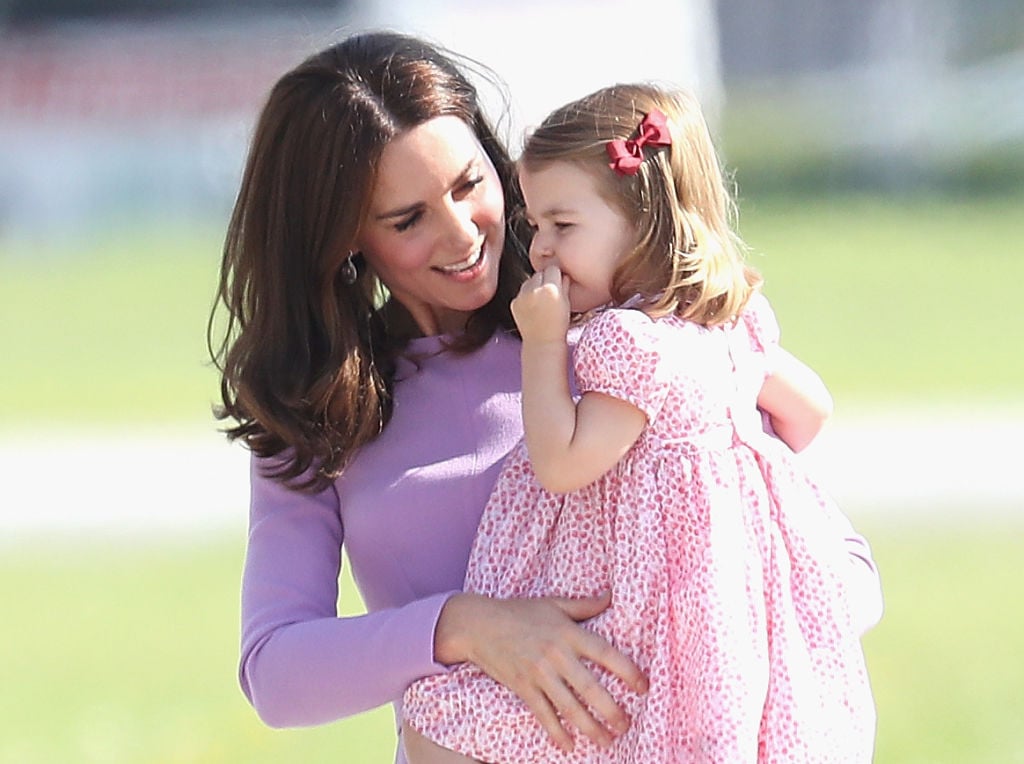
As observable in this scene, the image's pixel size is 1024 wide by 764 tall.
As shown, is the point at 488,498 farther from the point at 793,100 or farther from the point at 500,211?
the point at 793,100

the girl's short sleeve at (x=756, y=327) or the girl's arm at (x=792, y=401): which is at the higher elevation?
the girl's short sleeve at (x=756, y=327)

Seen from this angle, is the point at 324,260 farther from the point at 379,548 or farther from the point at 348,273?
the point at 379,548

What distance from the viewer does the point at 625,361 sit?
218cm

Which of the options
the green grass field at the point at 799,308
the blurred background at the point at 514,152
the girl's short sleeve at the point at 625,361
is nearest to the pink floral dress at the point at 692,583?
the girl's short sleeve at the point at 625,361

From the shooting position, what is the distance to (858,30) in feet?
94.6

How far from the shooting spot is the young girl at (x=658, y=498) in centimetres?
217

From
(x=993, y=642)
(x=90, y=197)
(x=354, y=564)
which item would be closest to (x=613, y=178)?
(x=354, y=564)

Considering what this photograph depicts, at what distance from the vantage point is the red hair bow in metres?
2.24

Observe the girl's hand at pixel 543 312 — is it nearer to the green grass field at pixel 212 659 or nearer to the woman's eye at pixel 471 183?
the woman's eye at pixel 471 183

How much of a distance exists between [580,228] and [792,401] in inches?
15.9

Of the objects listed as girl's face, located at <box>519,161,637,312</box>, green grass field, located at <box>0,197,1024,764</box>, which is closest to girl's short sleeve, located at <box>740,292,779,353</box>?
girl's face, located at <box>519,161,637,312</box>

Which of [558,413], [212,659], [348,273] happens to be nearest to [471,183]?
[348,273]

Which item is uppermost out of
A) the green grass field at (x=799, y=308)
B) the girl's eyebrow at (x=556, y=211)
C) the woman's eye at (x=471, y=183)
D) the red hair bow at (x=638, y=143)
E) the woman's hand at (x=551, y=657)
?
the red hair bow at (x=638, y=143)

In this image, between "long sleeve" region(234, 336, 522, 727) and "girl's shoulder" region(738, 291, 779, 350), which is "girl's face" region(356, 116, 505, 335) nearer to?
"long sleeve" region(234, 336, 522, 727)
